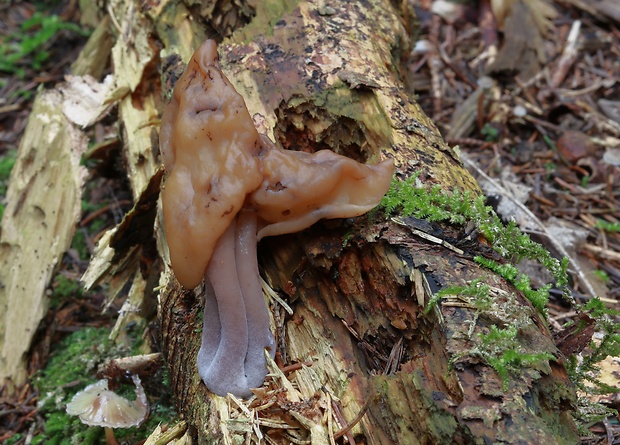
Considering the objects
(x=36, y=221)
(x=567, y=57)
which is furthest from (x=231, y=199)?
(x=567, y=57)

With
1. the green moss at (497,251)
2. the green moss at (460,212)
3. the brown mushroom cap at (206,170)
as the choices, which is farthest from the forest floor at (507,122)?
the brown mushroom cap at (206,170)

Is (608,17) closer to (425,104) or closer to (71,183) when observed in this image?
(425,104)

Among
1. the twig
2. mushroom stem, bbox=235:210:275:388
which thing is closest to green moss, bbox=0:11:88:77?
mushroom stem, bbox=235:210:275:388

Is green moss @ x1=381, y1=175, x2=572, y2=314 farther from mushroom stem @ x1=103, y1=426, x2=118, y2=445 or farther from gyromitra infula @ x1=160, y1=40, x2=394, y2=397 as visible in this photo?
mushroom stem @ x1=103, y1=426, x2=118, y2=445

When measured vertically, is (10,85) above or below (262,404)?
below

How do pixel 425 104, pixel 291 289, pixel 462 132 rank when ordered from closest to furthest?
1. pixel 291 289
2. pixel 462 132
3. pixel 425 104

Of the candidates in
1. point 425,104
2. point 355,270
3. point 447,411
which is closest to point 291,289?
point 355,270

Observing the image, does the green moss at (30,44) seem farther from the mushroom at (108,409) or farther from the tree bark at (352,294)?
the mushroom at (108,409)
